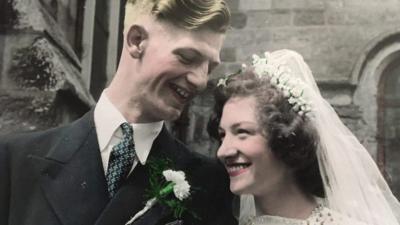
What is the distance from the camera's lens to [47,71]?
2.67m

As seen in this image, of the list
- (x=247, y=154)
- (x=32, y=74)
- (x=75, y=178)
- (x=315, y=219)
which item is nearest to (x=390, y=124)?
(x=32, y=74)

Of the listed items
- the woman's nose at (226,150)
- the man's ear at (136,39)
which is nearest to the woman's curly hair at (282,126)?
the woman's nose at (226,150)

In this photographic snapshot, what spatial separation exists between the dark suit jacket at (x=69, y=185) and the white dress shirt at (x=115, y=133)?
0.7 inches

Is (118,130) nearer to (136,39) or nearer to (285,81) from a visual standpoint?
(136,39)

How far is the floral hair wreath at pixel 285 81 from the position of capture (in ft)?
6.11

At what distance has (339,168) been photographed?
1.98 meters

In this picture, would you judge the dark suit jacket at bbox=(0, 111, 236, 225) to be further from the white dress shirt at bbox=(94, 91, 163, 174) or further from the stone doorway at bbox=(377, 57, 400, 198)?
the stone doorway at bbox=(377, 57, 400, 198)

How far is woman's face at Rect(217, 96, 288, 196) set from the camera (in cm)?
177

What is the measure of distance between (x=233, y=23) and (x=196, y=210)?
15.8ft

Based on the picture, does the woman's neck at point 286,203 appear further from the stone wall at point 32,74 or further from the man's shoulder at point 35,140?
the stone wall at point 32,74

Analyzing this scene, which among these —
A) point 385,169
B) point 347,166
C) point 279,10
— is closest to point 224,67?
point 279,10

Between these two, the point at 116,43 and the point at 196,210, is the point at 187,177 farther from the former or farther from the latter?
the point at 116,43

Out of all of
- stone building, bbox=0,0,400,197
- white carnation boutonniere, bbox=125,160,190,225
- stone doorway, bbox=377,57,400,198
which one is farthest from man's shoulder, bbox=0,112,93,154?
stone doorway, bbox=377,57,400,198

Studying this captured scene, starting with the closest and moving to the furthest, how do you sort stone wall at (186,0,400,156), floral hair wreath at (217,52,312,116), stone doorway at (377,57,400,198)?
floral hair wreath at (217,52,312,116)
stone doorway at (377,57,400,198)
stone wall at (186,0,400,156)
